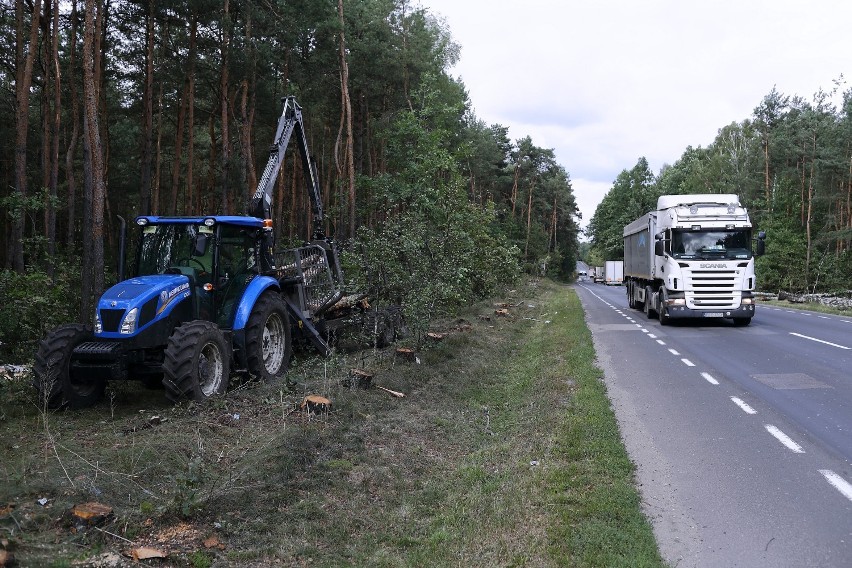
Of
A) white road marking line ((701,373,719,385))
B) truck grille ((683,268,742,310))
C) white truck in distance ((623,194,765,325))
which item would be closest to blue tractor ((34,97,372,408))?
white road marking line ((701,373,719,385))

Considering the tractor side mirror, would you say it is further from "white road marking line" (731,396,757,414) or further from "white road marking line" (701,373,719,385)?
"white road marking line" (701,373,719,385)

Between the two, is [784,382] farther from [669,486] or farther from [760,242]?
[760,242]

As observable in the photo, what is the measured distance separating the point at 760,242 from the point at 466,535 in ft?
56.3

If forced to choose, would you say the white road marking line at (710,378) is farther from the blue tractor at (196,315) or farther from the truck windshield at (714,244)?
the truck windshield at (714,244)

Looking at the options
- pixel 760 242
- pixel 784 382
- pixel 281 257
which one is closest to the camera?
pixel 784 382

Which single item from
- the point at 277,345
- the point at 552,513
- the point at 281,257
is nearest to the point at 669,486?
the point at 552,513

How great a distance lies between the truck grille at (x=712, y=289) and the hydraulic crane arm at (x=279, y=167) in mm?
11623

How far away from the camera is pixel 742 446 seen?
7387mm

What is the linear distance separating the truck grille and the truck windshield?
52 centimetres

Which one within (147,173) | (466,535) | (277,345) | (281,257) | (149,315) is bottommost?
(466,535)

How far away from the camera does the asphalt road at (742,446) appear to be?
4918 millimetres

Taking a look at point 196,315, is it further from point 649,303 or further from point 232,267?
point 649,303

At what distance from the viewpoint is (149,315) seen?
28.2 ft

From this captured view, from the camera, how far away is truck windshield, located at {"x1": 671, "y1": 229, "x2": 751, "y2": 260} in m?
19.3
